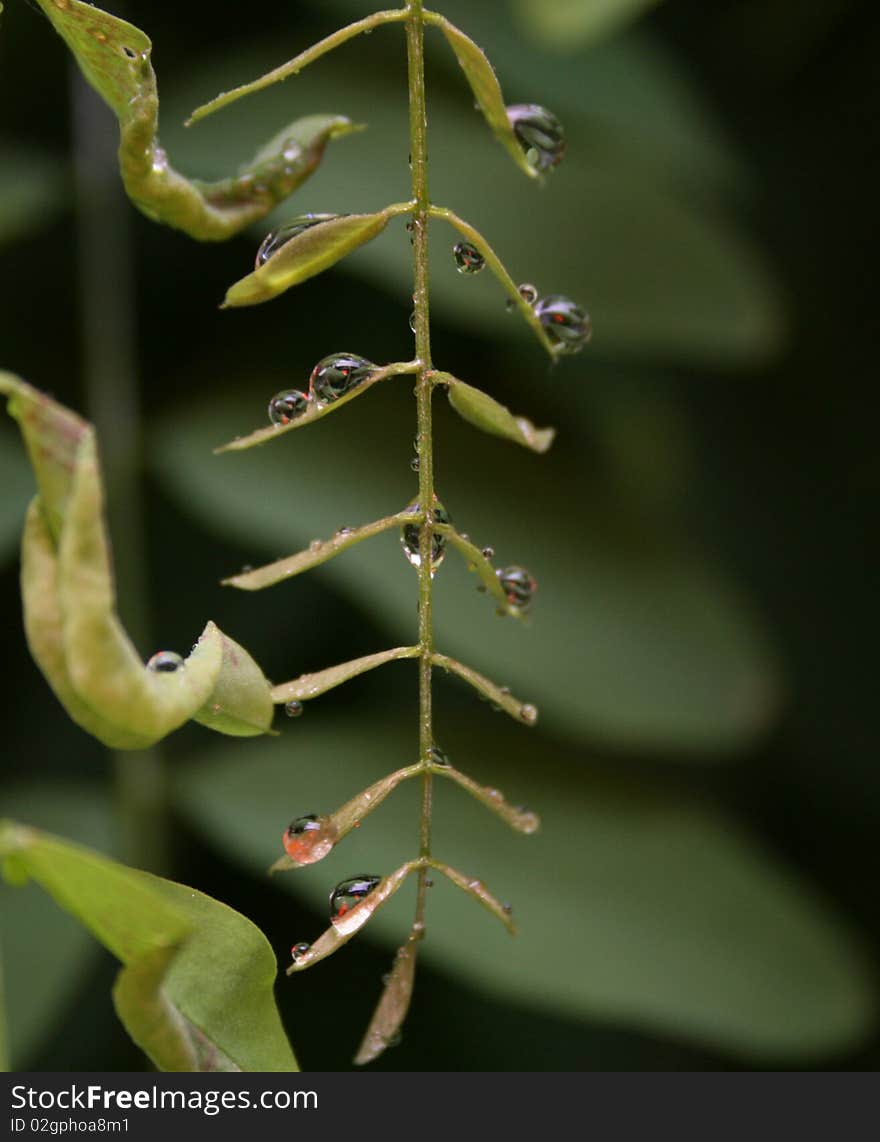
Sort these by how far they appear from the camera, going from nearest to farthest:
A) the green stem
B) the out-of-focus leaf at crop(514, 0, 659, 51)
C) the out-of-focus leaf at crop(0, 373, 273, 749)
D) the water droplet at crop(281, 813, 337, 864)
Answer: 1. the out-of-focus leaf at crop(0, 373, 273, 749)
2. the water droplet at crop(281, 813, 337, 864)
3. the out-of-focus leaf at crop(514, 0, 659, 51)
4. the green stem

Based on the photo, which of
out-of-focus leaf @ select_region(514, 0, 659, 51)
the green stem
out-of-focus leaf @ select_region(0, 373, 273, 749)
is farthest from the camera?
the green stem

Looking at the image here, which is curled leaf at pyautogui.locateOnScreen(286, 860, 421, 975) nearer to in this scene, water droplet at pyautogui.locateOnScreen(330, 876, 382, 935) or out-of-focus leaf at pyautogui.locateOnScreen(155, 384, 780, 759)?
water droplet at pyautogui.locateOnScreen(330, 876, 382, 935)

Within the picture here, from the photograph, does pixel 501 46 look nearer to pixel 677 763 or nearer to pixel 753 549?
pixel 753 549

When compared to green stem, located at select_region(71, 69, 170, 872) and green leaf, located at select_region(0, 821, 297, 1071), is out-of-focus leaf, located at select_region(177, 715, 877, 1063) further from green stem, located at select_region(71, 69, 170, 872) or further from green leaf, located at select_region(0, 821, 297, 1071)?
green leaf, located at select_region(0, 821, 297, 1071)

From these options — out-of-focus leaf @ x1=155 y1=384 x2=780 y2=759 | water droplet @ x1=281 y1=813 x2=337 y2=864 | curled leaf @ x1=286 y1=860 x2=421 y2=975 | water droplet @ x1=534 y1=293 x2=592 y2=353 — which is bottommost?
out-of-focus leaf @ x1=155 y1=384 x2=780 y2=759

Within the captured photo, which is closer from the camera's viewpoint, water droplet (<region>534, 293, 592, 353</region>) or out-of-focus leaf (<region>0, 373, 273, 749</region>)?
out-of-focus leaf (<region>0, 373, 273, 749</region>)

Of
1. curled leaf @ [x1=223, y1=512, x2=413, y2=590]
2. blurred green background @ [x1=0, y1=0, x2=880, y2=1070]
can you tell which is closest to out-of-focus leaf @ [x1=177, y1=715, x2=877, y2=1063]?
blurred green background @ [x1=0, y1=0, x2=880, y2=1070]

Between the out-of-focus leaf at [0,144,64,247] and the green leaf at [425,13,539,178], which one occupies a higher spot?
the green leaf at [425,13,539,178]
